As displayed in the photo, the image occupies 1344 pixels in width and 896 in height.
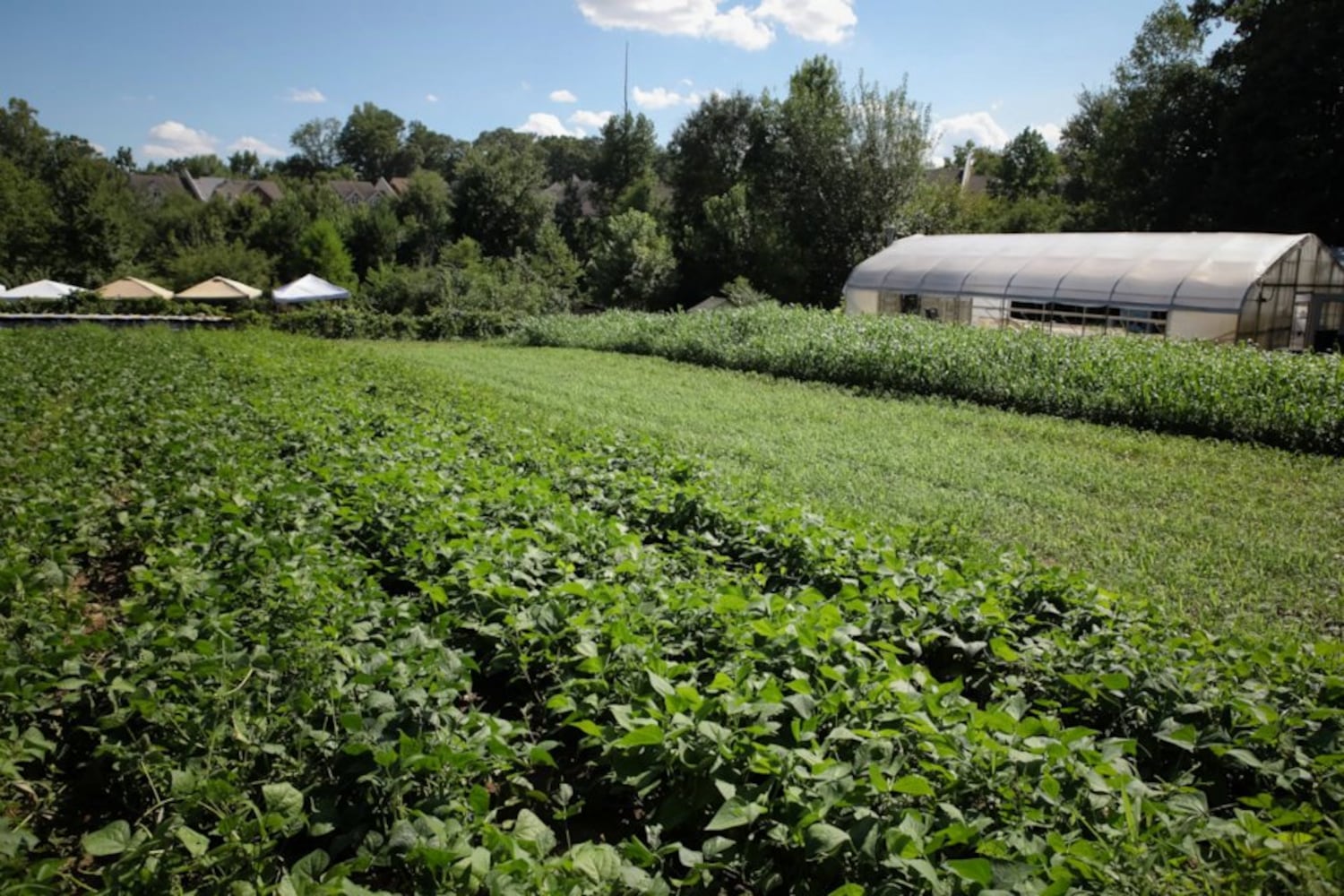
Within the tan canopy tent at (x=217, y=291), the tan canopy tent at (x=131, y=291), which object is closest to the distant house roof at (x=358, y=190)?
the tan canopy tent at (x=217, y=291)

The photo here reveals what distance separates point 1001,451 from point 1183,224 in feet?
96.7

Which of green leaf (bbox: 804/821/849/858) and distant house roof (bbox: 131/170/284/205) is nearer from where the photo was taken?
green leaf (bbox: 804/821/849/858)

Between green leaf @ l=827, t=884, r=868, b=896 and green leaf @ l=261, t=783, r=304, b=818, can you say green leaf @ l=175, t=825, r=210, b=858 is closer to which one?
green leaf @ l=261, t=783, r=304, b=818

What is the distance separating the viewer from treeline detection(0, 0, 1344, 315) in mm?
30375

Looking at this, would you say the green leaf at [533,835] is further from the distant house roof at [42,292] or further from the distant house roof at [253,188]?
the distant house roof at [253,188]

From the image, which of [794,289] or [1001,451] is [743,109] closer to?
[794,289]

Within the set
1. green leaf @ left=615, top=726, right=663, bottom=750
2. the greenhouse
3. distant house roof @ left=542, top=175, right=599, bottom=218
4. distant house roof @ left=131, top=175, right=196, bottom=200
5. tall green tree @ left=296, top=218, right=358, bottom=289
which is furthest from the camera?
distant house roof @ left=131, top=175, right=196, bottom=200

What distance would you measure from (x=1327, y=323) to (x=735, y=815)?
23.1 metres

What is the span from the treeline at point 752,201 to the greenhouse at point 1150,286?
1068cm

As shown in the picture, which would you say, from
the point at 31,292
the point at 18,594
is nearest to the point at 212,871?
the point at 18,594

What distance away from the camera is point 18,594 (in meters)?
3.56

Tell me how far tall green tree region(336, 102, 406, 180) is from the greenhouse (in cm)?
10909

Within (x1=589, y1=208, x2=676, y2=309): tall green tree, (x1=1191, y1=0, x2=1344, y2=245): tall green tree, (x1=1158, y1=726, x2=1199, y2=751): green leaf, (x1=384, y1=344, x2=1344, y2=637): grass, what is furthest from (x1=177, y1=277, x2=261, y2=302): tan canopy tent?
(x1=1191, y1=0, x2=1344, y2=245): tall green tree

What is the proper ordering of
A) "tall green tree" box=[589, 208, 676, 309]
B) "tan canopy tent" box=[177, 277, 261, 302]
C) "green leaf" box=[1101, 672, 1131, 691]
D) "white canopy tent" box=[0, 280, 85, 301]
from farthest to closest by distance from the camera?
1. "tall green tree" box=[589, 208, 676, 309]
2. "tan canopy tent" box=[177, 277, 261, 302]
3. "white canopy tent" box=[0, 280, 85, 301]
4. "green leaf" box=[1101, 672, 1131, 691]
